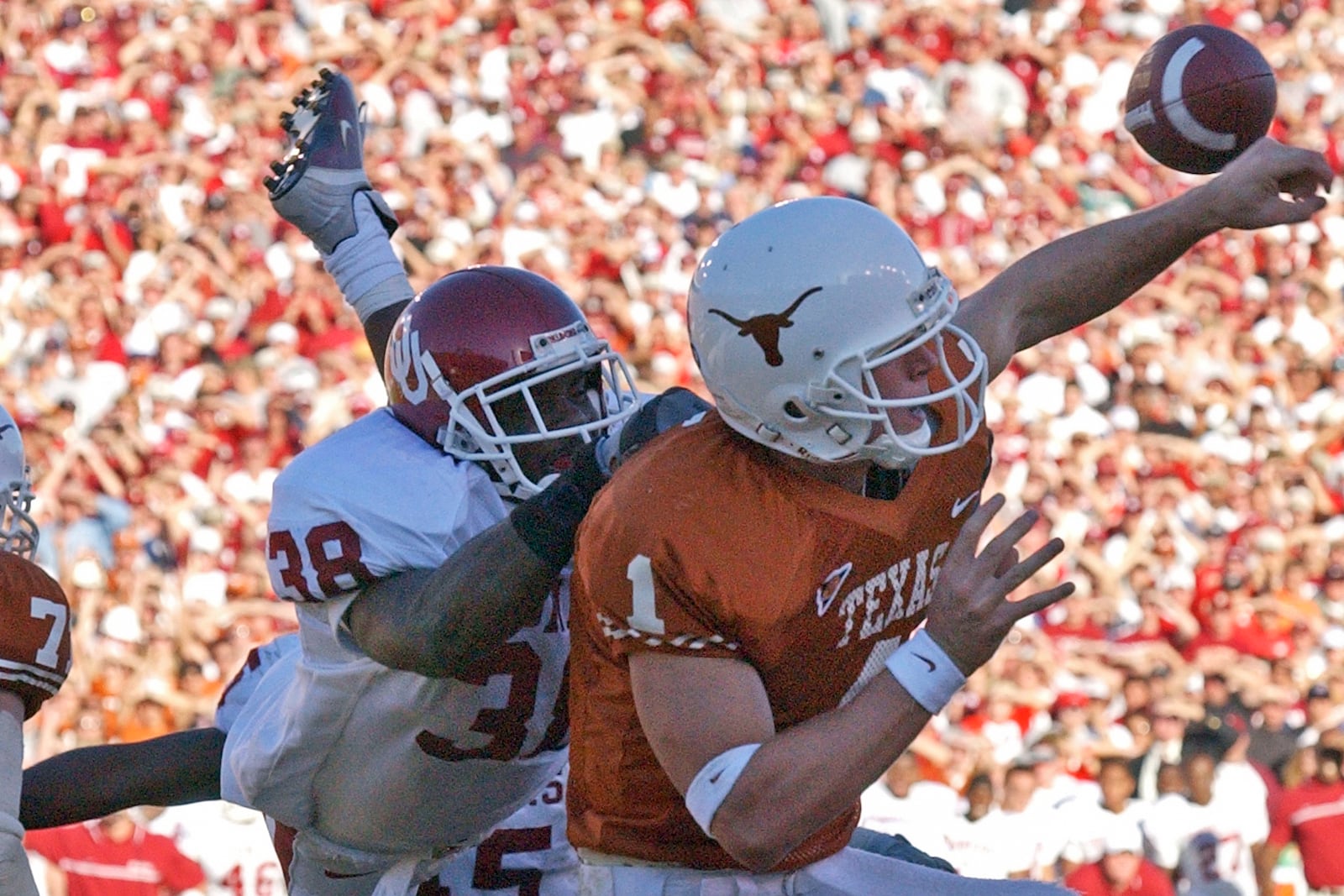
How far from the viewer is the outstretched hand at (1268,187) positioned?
3.14 m

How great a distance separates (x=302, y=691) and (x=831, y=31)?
30.7 feet

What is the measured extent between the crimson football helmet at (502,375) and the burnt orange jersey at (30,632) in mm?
692

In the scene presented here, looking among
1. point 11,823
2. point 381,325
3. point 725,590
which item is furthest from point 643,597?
point 381,325

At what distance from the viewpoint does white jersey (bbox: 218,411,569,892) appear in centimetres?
307

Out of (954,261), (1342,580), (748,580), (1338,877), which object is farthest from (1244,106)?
(954,261)

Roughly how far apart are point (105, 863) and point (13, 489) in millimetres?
3450

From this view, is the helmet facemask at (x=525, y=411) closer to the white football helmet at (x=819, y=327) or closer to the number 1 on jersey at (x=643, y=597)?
the white football helmet at (x=819, y=327)

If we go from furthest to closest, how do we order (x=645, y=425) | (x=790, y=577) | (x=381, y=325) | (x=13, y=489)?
(x=381, y=325) → (x=13, y=489) → (x=645, y=425) → (x=790, y=577)

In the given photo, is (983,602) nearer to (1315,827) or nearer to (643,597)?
(643,597)

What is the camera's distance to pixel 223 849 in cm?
684

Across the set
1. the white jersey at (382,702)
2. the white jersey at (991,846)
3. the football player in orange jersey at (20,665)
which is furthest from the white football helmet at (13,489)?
the white jersey at (991,846)

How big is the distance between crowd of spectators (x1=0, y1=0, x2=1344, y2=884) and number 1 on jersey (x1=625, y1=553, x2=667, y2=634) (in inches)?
207

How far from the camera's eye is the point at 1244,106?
3.42 metres

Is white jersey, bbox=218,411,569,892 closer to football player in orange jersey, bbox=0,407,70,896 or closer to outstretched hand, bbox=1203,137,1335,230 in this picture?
football player in orange jersey, bbox=0,407,70,896
